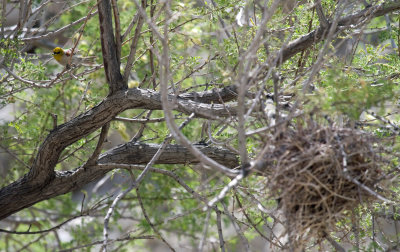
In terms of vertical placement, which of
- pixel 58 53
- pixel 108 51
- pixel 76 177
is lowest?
pixel 76 177

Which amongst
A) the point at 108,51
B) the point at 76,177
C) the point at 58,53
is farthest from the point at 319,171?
the point at 58,53

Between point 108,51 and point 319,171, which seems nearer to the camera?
point 319,171

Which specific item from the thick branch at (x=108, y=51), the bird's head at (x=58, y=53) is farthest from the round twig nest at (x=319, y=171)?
the bird's head at (x=58, y=53)

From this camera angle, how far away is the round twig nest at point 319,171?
8.51ft

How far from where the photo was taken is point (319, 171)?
2.67 metres

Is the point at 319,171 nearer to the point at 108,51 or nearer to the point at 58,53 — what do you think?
the point at 108,51

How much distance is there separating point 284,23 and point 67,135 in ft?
7.55

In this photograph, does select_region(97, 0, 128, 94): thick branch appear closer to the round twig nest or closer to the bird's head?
the round twig nest

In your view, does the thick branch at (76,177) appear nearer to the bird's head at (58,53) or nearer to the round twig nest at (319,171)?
the round twig nest at (319,171)

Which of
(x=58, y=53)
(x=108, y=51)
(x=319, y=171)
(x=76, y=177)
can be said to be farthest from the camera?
(x=58, y=53)

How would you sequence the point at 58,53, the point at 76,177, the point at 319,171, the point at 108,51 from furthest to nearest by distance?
the point at 58,53 → the point at 76,177 → the point at 108,51 → the point at 319,171

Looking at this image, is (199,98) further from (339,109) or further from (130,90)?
(339,109)

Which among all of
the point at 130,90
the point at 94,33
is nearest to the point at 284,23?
the point at 130,90

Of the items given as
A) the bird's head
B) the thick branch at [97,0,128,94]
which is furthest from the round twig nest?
the bird's head
